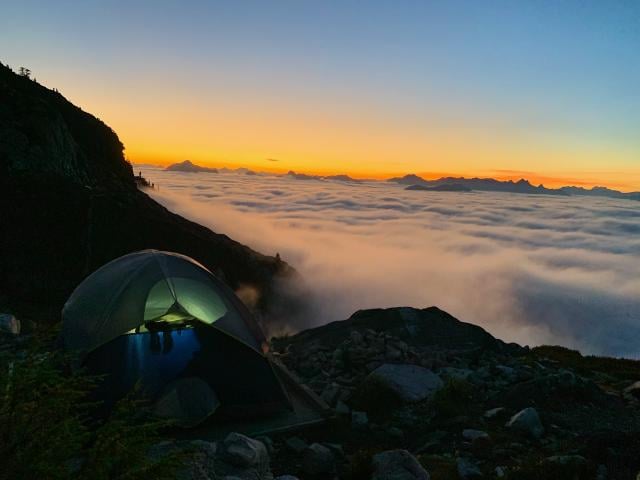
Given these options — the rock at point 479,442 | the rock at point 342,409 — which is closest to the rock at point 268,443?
the rock at point 342,409

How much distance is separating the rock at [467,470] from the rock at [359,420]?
2113 millimetres

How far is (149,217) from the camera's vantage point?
25.3 meters

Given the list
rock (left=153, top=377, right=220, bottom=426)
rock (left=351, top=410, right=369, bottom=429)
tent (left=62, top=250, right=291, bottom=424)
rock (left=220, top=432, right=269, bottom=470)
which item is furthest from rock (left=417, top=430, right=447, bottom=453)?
rock (left=153, top=377, right=220, bottom=426)

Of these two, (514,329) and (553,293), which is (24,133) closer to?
(514,329)

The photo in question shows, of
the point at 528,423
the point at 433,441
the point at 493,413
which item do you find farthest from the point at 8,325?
the point at 528,423

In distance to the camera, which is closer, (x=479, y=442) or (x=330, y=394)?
(x=479, y=442)

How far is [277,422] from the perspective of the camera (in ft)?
25.4

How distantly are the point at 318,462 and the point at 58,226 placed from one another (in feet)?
57.4

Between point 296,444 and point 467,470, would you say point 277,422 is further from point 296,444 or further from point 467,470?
point 467,470

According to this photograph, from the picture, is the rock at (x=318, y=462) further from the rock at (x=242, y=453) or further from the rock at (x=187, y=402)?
the rock at (x=187, y=402)

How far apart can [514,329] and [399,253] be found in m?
86.7

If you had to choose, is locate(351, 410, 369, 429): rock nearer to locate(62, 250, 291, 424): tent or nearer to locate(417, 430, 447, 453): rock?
locate(417, 430, 447, 453): rock

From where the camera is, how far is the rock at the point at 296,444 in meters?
A: 7.04

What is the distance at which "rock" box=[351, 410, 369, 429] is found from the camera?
816cm
